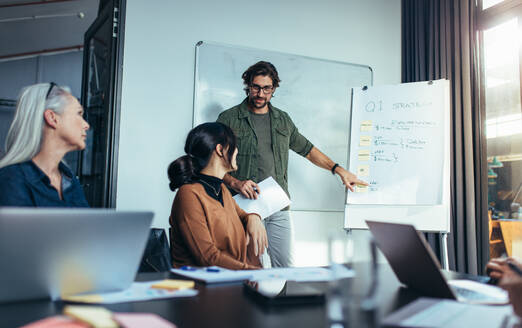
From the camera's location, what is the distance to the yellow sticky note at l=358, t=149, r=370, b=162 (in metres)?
3.01

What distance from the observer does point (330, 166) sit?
3111mm

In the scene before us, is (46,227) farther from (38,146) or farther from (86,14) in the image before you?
(86,14)

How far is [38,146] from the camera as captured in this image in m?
1.44

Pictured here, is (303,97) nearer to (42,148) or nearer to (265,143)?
(265,143)

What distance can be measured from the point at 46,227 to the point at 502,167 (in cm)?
316

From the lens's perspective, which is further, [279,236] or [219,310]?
[279,236]

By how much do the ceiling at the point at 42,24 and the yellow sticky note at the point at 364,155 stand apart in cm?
351

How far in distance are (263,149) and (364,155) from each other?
71cm

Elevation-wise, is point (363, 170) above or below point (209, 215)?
above

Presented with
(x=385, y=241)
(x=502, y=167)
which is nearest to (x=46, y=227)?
(x=385, y=241)

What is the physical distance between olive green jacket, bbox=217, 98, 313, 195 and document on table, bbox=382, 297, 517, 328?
219cm

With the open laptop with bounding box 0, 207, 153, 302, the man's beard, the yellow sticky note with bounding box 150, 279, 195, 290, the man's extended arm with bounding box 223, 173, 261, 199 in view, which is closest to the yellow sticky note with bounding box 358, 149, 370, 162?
the man's beard

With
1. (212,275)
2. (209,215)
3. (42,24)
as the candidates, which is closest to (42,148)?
(209,215)

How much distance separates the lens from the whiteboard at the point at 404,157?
112 inches
